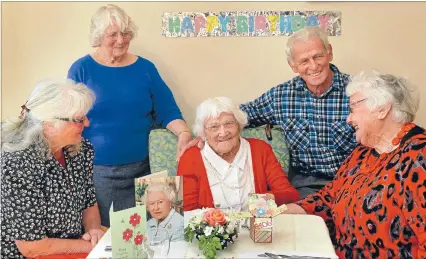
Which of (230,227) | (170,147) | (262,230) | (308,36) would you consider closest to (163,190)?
(230,227)

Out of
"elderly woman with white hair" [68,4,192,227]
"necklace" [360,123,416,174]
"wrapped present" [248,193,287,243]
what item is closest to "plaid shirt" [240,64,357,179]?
"elderly woman with white hair" [68,4,192,227]

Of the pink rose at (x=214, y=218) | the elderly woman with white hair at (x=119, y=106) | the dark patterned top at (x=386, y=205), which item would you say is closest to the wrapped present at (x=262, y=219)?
the pink rose at (x=214, y=218)

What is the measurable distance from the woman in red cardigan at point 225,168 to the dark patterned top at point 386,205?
0.44 m

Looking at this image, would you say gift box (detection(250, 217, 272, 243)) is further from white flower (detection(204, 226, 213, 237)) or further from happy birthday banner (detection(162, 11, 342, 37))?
happy birthday banner (detection(162, 11, 342, 37))

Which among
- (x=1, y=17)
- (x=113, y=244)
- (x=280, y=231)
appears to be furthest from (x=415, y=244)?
(x=1, y=17)

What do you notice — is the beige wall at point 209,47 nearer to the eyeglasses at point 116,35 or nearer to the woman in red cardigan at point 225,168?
the eyeglasses at point 116,35

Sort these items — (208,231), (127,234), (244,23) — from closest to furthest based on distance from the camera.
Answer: (127,234), (208,231), (244,23)

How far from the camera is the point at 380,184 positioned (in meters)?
1.94

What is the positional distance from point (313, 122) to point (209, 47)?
0.85m

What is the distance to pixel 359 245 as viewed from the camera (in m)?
2.01

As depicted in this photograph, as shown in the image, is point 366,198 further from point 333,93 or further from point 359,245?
point 333,93

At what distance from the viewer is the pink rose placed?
1714 mm

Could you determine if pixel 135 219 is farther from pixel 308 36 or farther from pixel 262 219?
pixel 308 36

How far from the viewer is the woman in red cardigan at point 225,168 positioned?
2.46 metres
